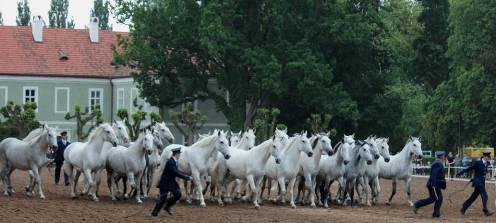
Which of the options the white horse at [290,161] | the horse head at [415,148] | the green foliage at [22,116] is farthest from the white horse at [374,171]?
the green foliage at [22,116]

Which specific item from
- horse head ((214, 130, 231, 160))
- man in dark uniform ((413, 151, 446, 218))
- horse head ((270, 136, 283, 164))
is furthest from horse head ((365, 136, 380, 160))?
horse head ((214, 130, 231, 160))

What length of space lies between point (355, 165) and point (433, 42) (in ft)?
147

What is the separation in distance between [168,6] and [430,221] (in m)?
39.9

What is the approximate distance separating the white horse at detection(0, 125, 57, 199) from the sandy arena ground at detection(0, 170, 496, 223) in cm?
53

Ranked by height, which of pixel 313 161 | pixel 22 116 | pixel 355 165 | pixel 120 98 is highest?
pixel 120 98

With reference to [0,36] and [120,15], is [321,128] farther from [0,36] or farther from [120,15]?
[0,36]

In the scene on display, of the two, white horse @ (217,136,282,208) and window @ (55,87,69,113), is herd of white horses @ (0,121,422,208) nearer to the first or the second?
white horse @ (217,136,282,208)

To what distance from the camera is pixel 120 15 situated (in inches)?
2579

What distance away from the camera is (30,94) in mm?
78375

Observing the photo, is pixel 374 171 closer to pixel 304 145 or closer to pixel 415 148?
pixel 415 148

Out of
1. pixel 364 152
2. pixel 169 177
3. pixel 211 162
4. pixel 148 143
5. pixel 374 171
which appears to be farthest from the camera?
pixel 374 171

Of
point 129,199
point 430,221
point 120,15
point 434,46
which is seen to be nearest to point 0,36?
point 120,15

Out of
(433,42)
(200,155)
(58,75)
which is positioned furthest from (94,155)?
(58,75)

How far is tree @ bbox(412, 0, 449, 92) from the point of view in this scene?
241ft
